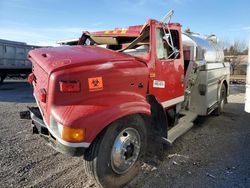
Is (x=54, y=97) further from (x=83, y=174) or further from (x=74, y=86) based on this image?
(x=83, y=174)

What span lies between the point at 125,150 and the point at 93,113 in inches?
33.3

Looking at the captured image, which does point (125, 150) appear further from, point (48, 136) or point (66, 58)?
point (66, 58)

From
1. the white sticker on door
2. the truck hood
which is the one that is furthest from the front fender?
the white sticker on door

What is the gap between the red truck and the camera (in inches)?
114

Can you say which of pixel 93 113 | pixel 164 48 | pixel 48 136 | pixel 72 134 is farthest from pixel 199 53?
pixel 72 134

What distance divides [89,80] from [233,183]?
242 cm

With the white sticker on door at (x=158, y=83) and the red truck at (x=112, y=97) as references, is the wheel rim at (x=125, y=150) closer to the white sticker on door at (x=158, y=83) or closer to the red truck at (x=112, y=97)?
the red truck at (x=112, y=97)

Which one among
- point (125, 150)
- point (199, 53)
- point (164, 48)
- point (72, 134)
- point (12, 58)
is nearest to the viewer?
point (72, 134)

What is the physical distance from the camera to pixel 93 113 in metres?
2.86

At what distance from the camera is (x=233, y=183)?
354 centimetres

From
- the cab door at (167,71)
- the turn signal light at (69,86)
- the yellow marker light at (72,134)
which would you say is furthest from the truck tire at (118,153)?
the cab door at (167,71)

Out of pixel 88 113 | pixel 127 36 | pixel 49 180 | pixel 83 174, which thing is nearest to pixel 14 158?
pixel 49 180

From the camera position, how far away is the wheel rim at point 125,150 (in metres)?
3.29

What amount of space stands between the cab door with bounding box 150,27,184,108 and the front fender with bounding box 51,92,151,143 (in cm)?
99
